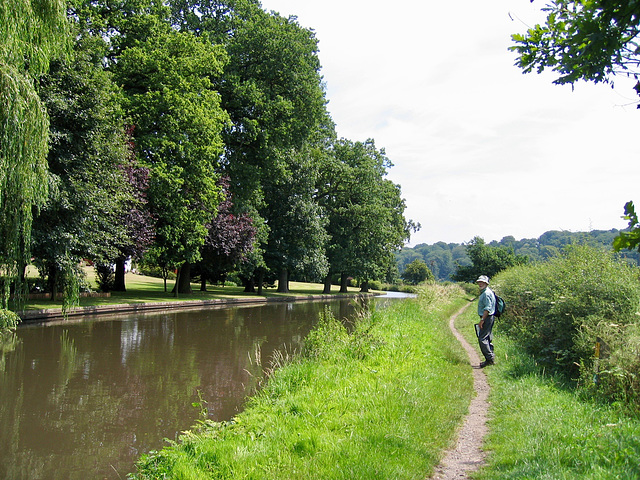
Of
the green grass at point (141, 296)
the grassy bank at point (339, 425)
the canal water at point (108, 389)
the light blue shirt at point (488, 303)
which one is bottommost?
the canal water at point (108, 389)

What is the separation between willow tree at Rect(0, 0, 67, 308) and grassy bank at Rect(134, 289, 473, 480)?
21.7 feet

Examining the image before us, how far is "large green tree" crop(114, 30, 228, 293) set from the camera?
2317 cm

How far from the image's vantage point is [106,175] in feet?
61.3

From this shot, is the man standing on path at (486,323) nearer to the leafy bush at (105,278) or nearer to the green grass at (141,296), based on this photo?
the green grass at (141,296)

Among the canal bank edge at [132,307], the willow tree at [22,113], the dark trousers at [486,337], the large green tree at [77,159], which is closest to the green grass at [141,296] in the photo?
the canal bank edge at [132,307]

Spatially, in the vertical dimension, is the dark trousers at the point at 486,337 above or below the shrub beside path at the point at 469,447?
above

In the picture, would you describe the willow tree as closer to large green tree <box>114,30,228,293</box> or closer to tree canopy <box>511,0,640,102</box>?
tree canopy <box>511,0,640,102</box>

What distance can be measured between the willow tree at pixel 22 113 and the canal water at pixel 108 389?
2.97 meters

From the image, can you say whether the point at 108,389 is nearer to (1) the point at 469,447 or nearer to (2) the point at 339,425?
(2) the point at 339,425

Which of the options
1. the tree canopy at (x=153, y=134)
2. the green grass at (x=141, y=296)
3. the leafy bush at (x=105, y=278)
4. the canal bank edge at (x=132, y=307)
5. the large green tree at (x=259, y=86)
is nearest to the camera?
the tree canopy at (x=153, y=134)

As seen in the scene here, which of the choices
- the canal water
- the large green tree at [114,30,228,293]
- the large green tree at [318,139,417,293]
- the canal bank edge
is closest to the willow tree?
the canal water

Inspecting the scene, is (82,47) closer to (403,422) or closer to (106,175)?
(106,175)

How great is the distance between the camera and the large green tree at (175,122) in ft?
76.0

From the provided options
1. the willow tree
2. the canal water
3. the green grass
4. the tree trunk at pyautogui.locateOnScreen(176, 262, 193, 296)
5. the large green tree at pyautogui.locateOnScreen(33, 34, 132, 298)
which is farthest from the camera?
the tree trunk at pyautogui.locateOnScreen(176, 262, 193, 296)
